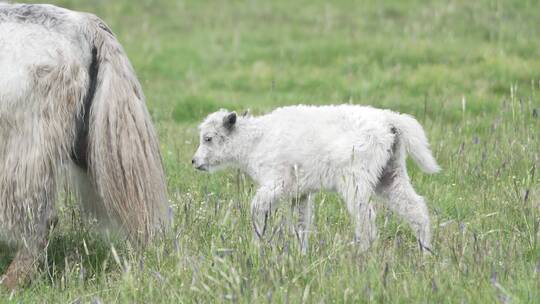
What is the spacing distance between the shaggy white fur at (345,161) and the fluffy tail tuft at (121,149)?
631 millimetres

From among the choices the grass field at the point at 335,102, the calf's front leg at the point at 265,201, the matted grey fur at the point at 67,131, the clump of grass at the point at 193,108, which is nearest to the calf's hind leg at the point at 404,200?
the grass field at the point at 335,102

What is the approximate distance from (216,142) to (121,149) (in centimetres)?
106

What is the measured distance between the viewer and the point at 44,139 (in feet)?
17.9

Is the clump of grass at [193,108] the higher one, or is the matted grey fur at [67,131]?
the matted grey fur at [67,131]

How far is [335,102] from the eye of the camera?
1052 cm

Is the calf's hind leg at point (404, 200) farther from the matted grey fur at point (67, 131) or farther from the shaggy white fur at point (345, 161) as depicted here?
the matted grey fur at point (67, 131)

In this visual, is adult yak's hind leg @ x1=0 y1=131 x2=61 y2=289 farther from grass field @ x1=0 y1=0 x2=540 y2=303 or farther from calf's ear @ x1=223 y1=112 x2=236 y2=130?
calf's ear @ x1=223 y1=112 x2=236 y2=130

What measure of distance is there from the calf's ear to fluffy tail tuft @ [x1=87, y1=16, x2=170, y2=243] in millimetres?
791

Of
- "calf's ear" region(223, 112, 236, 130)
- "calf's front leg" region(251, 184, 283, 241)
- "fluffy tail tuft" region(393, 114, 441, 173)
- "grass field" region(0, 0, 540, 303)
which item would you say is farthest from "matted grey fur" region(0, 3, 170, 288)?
"fluffy tail tuft" region(393, 114, 441, 173)

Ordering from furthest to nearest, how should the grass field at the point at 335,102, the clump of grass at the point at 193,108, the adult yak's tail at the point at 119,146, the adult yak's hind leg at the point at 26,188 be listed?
1. the clump of grass at the point at 193,108
2. the adult yak's tail at the point at 119,146
3. the adult yak's hind leg at the point at 26,188
4. the grass field at the point at 335,102

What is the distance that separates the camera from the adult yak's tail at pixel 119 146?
18.5 ft

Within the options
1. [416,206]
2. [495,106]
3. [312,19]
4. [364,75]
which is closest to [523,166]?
[416,206]

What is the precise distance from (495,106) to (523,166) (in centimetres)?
284

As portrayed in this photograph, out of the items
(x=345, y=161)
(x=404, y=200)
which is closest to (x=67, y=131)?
(x=345, y=161)
